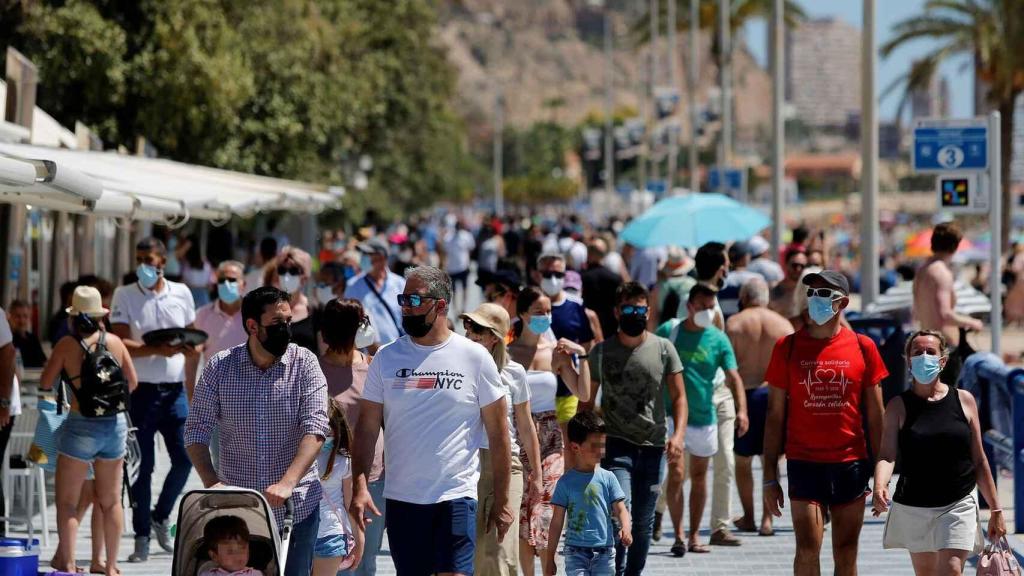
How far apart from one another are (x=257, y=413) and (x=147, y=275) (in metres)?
4.01

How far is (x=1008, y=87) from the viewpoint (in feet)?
120

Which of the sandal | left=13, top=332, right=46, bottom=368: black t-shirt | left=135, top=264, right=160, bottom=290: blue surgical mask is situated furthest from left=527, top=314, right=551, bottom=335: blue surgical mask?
left=13, top=332, right=46, bottom=368: black t-shirt

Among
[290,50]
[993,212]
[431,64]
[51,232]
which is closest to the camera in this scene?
[993,212]

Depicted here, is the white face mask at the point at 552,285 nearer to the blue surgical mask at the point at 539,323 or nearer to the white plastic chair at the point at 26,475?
the blue surgical mask at the point at 539,323

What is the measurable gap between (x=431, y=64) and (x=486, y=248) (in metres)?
17.6

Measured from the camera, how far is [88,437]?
9.05 meters

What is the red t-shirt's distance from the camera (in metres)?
7.70

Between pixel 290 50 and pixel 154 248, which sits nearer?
pixel 154 248

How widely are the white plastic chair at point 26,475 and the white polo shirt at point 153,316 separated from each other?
2.67 feet

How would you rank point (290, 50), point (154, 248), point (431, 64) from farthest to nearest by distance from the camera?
point (431, 64), point (290, 50), point (154, 248)

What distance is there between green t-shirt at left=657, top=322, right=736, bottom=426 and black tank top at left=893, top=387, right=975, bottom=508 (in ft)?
8.63

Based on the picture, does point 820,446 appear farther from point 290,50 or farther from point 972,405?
point 290,50

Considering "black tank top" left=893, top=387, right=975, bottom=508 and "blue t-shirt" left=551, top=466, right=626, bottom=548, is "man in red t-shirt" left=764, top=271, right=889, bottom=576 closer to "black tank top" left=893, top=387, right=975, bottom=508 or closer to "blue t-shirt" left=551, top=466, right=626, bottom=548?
"black tank top" left=893, top=387, right=975, bottom=508

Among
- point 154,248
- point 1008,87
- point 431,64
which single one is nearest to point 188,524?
point 154,248
